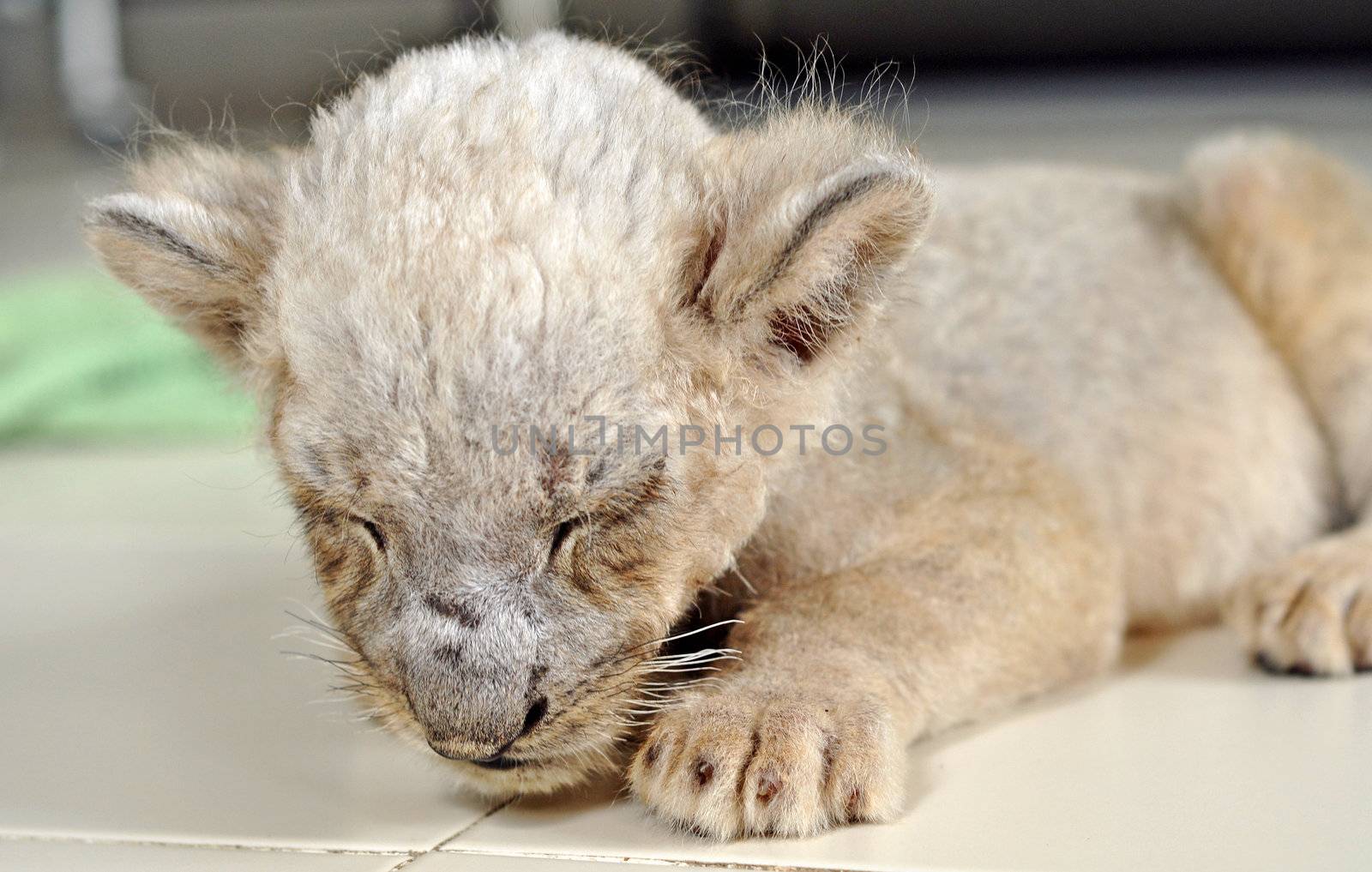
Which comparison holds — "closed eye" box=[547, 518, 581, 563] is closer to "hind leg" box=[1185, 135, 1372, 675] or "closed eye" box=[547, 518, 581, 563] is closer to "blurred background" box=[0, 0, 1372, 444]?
"hind leg" box=[1185, 135, 1372, 675]

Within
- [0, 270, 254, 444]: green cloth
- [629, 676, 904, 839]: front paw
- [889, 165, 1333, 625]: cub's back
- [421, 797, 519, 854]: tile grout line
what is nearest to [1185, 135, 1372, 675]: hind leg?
[889, 165, 1333, 625]: cub's back

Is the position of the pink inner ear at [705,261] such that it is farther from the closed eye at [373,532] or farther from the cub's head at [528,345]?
the closed eye at [373,532]

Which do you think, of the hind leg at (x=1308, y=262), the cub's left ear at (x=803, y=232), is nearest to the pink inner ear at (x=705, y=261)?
the cub's left ear at (x=803, y=232)

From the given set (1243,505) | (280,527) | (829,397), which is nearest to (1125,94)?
(1243,505)

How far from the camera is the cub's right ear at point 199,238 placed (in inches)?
75.1

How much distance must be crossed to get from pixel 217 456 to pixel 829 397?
283 cm

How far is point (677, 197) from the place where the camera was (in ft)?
6.04

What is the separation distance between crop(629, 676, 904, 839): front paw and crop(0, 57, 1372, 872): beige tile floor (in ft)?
0.11

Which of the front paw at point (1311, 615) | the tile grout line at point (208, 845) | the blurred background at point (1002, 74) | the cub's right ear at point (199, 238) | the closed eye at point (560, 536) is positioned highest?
the blurred background at point (1002, 74)

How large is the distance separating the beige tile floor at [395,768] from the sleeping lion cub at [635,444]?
9 cm

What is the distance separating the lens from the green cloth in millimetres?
4504

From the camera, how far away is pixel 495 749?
1.67 meters

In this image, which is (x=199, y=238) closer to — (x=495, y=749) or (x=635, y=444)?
(x=635, y=444)

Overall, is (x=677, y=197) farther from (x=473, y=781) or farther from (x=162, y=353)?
(x=162, y=353)
